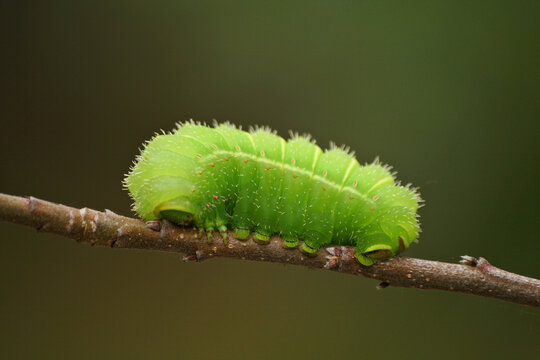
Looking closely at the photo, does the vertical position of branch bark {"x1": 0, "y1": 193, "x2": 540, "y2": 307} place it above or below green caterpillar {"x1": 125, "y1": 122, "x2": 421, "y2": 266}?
below

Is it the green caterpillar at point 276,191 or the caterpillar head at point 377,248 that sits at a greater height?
the green caterpillar at point 276,191

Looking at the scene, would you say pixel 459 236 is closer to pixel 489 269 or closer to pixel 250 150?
pixel 489 269

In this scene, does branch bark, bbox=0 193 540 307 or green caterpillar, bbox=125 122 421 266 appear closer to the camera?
branch bark, bbox=0 193 540 307

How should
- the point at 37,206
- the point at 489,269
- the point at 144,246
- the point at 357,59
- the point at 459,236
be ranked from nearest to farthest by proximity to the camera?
1. the point at 37,206
2. the point at 144,246
3. the point at 489,269
4. the point at 459,236
5. the point at 357,59

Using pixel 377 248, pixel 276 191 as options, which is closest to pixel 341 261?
pixel 377 248

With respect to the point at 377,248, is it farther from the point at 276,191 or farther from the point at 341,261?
the point at 276,191

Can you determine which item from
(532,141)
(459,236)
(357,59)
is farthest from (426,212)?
(357,59)

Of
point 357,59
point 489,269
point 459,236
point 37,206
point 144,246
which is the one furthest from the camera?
point 357,59

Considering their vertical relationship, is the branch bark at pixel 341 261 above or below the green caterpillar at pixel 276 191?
below

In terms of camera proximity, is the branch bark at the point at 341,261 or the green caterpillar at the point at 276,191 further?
the green caterpillar at the point at 276,191
